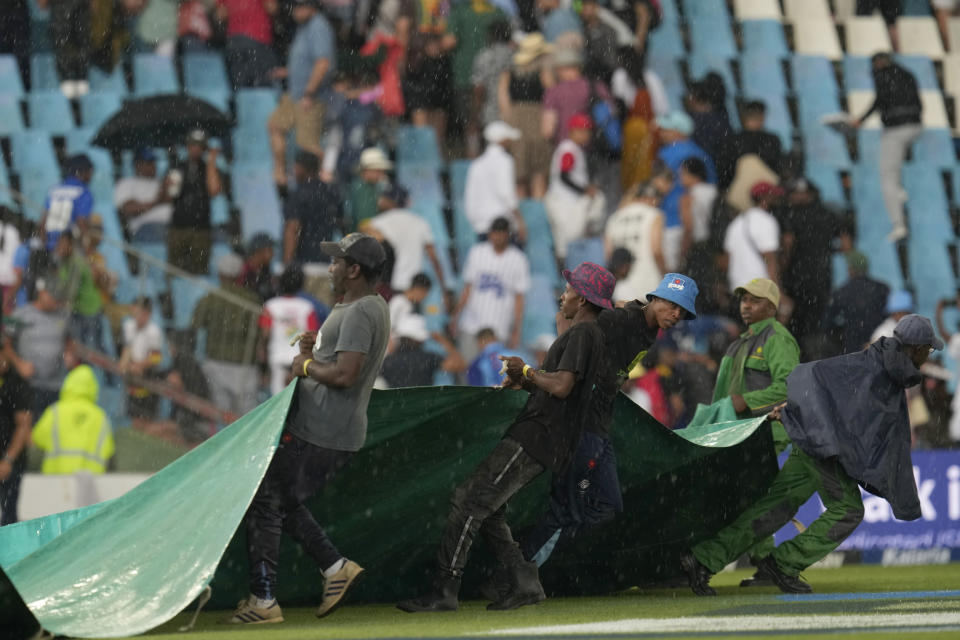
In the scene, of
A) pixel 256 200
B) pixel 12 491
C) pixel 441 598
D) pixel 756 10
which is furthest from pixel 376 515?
pixel 756 10

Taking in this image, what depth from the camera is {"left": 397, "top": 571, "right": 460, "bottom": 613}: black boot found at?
8773mm

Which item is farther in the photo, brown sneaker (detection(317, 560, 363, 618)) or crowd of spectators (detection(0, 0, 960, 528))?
crowd of spectators (detection(0, 0, 960, 528))

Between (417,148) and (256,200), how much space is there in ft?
6.06

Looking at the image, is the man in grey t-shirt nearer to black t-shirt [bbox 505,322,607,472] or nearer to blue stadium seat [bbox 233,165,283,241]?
black t-shirt [bbox 505,322,607,472]

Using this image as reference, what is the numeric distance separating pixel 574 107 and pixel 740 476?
819cm

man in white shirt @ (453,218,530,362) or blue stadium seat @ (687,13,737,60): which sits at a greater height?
blue stadium seat @ (687,13,737,60)

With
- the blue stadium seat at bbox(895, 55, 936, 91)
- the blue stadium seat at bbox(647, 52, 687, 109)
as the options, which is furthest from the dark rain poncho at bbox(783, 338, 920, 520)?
the blue stadium seat at bbox(895, 55, 936, 91)

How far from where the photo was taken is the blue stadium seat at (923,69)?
2116 centimetres

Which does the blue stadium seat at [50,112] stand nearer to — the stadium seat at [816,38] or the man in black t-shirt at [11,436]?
the man in black t-shirt at [11,436]

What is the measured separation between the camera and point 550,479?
9.67m

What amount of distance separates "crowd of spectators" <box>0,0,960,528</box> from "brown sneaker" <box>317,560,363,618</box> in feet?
17.4

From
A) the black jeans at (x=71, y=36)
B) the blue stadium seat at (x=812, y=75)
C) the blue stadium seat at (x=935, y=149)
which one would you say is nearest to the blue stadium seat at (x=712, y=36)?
the blue stadium seat at (x=812, y=75)

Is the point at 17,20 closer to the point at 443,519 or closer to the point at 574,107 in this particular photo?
the point at 574,107

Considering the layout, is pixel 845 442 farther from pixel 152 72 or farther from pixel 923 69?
pixel 923 69
